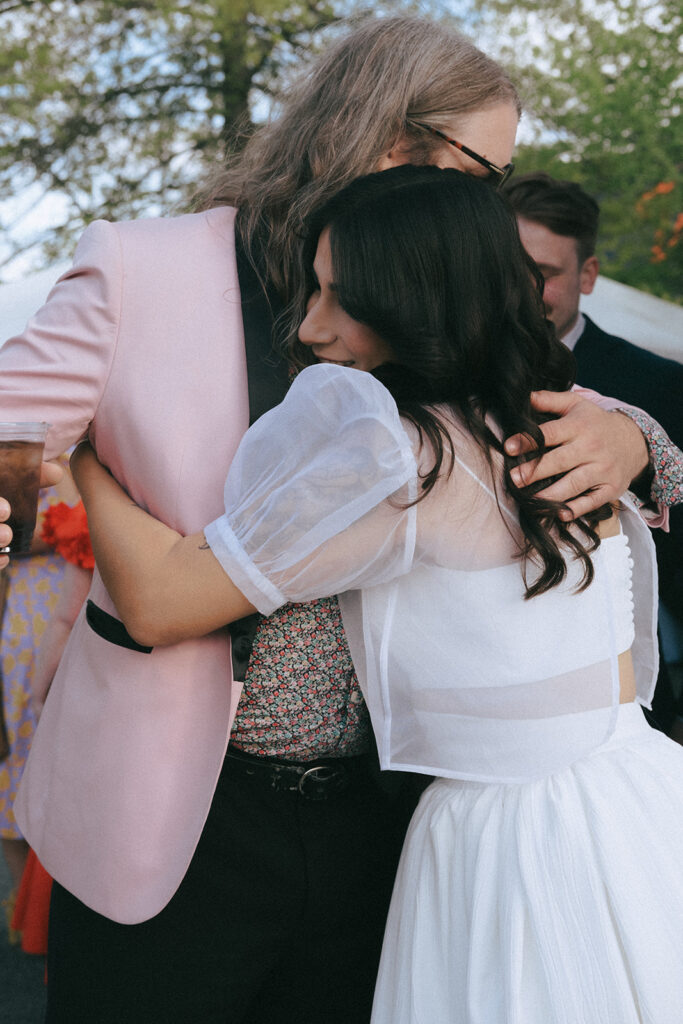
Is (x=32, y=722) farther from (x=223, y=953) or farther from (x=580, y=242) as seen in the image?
(x=580, y=242)

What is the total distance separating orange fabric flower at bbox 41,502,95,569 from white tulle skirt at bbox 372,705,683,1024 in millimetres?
1744

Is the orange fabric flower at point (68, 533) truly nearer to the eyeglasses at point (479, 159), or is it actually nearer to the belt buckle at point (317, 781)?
the belt buckle at point (317, 781)

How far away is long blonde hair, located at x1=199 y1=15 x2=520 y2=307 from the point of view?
63.7 inches

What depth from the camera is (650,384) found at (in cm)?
→ 317

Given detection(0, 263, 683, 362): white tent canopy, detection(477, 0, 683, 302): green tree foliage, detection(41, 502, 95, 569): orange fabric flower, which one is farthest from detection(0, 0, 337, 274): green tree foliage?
detection(41, 502, 95, 569): orange fabric flower

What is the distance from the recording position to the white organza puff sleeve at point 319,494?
1.23 metres

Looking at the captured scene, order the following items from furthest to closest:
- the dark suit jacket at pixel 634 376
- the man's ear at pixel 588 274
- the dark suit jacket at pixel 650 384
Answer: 1. the man's ear at pixel 588 274
2. the dark suit jacket at pixel 634 376
3. the dark suit jacket at pixel 650 384

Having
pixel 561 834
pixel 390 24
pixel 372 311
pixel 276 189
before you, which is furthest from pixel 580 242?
pixel 561 834

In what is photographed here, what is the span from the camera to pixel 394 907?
1469 mm

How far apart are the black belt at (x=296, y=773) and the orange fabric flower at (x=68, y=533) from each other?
54.4 inches

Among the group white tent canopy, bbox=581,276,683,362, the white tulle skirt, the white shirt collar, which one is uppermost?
the white tulle skirt

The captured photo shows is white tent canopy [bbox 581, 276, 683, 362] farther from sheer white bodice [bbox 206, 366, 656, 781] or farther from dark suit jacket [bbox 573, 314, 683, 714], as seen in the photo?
sheer white bodice [bbox 206, 366, 656, 781]

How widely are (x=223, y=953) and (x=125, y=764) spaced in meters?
0.40

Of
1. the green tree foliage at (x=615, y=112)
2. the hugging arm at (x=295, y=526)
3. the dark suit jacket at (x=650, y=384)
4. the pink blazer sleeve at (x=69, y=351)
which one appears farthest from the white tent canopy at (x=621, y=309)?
the hugging arm at (x=295, y=526)
